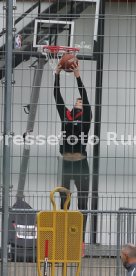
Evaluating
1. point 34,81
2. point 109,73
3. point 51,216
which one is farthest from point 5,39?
point 51,216

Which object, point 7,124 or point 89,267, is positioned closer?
point 7,124

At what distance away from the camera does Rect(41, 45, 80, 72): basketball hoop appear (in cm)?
977

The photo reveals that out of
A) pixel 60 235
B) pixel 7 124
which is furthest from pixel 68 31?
pixel 60 235

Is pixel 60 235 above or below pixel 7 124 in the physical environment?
below

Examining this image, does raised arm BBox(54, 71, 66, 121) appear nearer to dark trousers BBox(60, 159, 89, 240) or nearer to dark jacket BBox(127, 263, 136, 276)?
dark trousers BBox(60, 159, 89, 240)

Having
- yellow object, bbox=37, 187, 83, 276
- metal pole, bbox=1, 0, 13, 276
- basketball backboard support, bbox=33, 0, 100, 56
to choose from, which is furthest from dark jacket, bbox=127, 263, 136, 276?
basketball backboard support, bbox=33, 0, 100, 56

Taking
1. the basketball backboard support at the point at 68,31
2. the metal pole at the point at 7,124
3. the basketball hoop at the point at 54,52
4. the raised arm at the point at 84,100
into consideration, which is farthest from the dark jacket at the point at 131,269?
the basketball backboard support at the point at 68,31

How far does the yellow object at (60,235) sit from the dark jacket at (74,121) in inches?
28.3

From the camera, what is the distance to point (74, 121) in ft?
31.4

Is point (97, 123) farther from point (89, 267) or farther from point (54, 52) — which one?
point (89, 267)

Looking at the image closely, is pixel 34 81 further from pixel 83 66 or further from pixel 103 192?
pixel 103 192

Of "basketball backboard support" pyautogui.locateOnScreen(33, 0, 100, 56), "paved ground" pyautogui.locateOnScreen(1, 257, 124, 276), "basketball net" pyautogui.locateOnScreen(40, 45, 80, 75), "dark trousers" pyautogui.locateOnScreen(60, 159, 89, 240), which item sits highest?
"basketball backboard support" pyautogui.locateOnScreen(33, 0, 100, 56)

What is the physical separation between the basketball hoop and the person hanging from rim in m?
0.18

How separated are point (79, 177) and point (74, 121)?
0.68m
